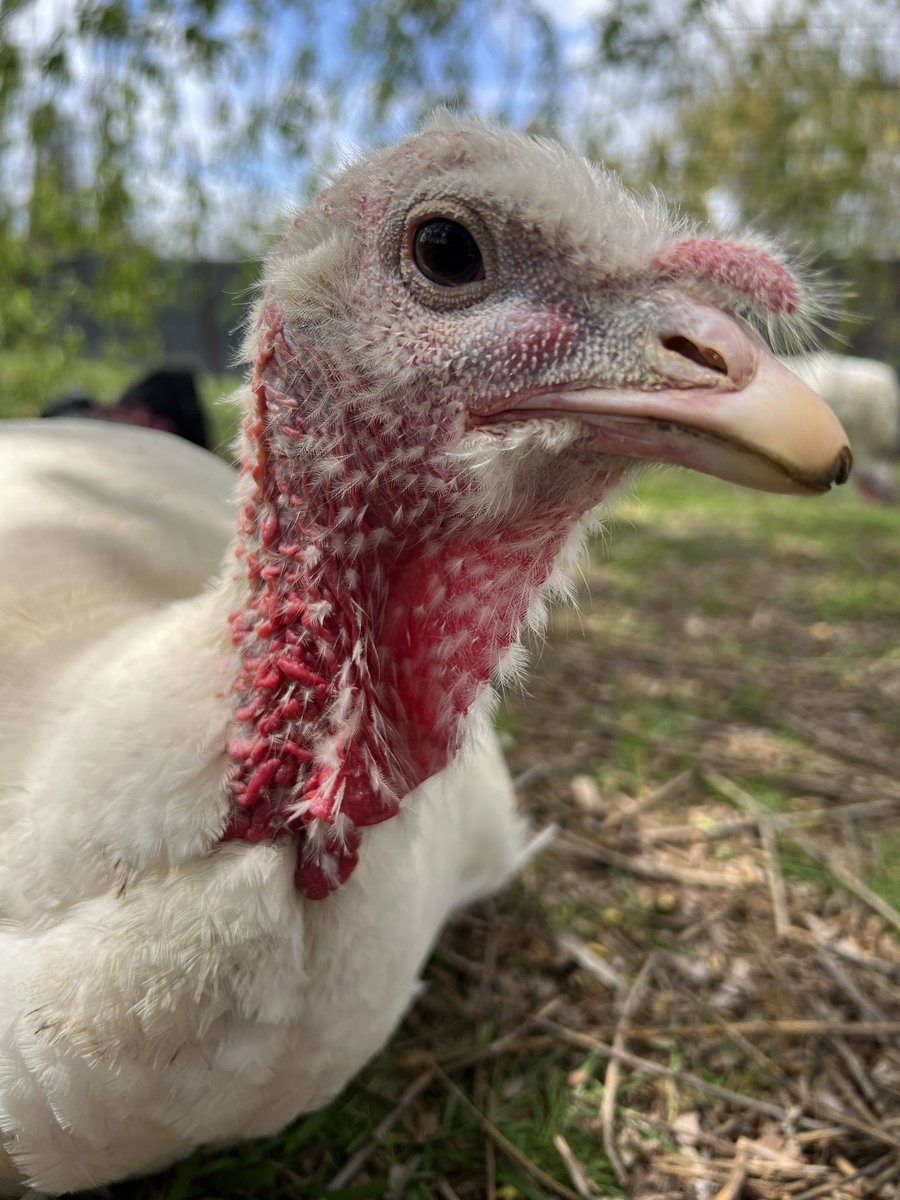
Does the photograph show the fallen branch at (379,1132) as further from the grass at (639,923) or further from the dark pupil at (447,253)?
the dark pupil at (447,253)

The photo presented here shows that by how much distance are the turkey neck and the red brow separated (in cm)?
30

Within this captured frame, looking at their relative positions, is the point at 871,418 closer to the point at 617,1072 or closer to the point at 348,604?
the point at 617,1072

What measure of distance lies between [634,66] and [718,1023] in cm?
347

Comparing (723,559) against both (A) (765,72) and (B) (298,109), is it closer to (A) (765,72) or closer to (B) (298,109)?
(A) (765,72)

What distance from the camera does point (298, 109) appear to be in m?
3.35

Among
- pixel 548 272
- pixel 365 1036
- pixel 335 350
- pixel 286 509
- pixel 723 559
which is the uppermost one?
pixel 548 272

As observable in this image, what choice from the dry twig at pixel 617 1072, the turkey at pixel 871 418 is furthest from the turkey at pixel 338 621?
the turkey at pixel 871 418

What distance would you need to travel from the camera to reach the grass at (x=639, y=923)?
140 cm

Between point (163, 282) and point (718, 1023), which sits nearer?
point (718, 1023)

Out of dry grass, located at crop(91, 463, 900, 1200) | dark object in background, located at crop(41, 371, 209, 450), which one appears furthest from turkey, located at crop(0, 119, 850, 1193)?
dark object in background, located at crop(41, 371, 209, 450)

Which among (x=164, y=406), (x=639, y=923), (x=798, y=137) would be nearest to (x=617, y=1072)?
(x=639, y=923)

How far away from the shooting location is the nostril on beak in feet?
2.90

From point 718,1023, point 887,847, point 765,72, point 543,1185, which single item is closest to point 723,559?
point 765,72

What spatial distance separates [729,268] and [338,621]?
572 millimetres
